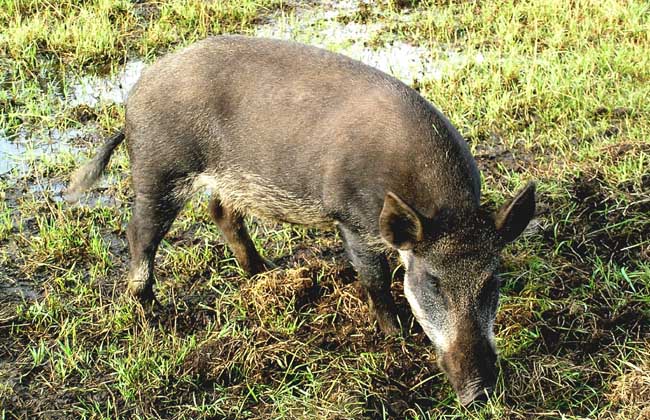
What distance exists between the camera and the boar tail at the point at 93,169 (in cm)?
499

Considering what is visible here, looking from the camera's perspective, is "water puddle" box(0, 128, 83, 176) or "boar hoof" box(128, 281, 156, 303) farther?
"water puddle" box(0, 128, 83, 176)

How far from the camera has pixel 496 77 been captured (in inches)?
268

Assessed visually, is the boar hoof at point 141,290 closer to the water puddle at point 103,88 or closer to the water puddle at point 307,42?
the water puddle at point 307,42

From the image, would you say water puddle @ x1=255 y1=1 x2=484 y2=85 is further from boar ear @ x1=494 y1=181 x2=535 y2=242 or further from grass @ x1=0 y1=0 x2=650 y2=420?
boar ear @ x1=494 y1=181 x2=535 y2=242

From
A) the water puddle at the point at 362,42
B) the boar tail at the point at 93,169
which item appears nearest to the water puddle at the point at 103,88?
the water puddle at the point at 362,42

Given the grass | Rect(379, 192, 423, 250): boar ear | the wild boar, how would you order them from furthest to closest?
the grass, the wild boar, Rect(379, 192, 423, 250): boar ear

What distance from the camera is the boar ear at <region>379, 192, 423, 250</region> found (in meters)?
3.73

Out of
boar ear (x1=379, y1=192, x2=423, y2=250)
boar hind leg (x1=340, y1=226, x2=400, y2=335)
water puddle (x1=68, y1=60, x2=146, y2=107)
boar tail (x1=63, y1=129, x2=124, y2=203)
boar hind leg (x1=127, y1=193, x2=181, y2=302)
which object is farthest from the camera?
water puddle (x1=68, y1=60, x2=146, y2=107)

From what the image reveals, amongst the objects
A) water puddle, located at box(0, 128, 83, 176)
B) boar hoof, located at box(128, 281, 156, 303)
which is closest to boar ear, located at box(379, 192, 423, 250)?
boar hoof, located at box(128, 281, 156, 303)

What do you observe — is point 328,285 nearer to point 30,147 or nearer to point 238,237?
point 238,237

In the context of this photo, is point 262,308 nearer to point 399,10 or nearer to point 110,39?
point 110,39

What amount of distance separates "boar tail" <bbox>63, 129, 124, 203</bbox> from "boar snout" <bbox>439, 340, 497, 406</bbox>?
2230 mm

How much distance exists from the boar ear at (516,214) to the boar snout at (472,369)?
1.54 ft

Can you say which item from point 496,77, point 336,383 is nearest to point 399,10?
point 496,77
